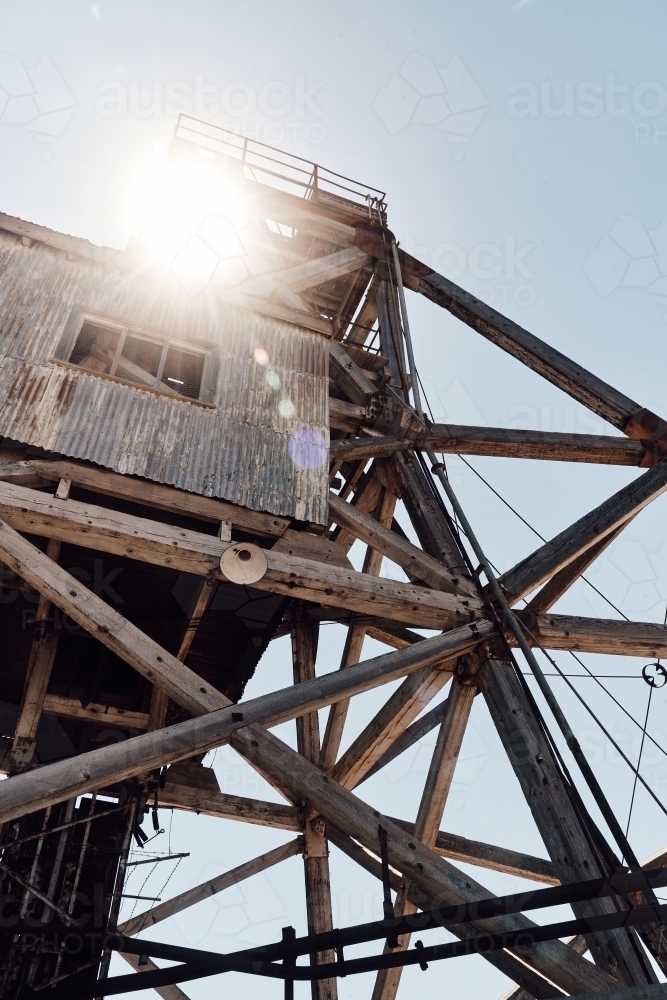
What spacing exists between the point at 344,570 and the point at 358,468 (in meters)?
3.80

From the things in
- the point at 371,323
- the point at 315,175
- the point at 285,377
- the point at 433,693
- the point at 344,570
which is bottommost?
the point at 433,693

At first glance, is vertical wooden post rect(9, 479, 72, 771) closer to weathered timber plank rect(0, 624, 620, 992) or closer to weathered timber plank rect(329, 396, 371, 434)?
weathered timber plank rect(0, 624, 620, 992)

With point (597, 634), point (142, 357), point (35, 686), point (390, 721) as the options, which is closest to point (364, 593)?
point (390, 721)

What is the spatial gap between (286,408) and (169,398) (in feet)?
4.18

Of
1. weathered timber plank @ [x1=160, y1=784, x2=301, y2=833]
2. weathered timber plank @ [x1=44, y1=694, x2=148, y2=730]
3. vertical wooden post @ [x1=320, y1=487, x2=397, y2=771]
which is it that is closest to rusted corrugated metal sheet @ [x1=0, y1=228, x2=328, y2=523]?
vertical wooden post @ [x1=320, y1=487, x2=397, y2=771]

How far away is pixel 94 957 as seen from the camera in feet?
21.1

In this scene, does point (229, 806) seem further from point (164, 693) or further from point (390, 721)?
point (390, 721)

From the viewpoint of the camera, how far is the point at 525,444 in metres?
8.34

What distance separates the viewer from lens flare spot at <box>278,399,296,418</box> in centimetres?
794

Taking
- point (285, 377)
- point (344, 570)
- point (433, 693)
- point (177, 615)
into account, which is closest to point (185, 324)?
point (285, 377)

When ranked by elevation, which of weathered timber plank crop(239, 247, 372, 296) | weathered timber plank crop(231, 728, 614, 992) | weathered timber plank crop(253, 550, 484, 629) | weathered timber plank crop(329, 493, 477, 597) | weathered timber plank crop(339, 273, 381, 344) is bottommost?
weathered timber plank crop(231, 728, 614, 992)

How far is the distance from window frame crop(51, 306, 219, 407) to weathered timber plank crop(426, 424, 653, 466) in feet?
8.24

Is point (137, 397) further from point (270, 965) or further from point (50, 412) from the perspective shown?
point (270, 965)

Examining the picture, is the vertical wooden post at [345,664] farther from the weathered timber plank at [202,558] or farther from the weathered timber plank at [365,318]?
the weathered timber plank at [365,318]
